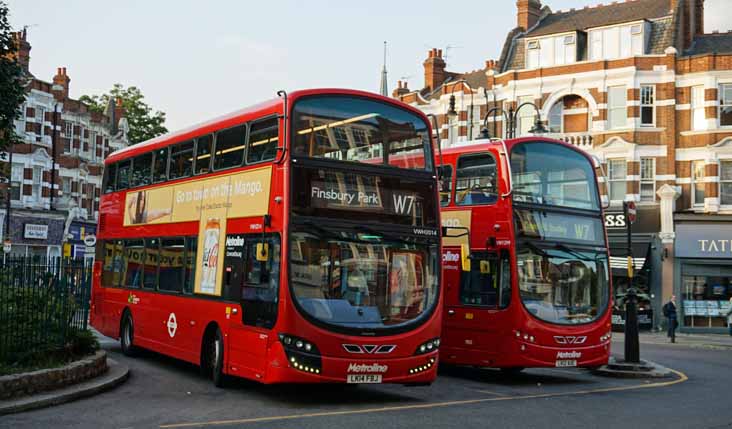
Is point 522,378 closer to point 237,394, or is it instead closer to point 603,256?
point 603,256

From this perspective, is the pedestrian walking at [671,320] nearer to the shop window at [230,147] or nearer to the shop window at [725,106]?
the shop window at [725,106]

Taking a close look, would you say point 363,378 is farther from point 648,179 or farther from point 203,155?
point 648,179

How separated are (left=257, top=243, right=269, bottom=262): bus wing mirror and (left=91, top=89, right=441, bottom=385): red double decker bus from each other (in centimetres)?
2

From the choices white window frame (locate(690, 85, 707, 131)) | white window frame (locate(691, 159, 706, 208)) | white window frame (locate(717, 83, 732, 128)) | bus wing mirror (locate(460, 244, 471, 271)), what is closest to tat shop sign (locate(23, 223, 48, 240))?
white window frame (locate(691, 159, 706, 208))

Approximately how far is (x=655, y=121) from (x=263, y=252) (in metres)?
30.7

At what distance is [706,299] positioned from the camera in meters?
38.5

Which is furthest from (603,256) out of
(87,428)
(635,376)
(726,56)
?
(726,56)

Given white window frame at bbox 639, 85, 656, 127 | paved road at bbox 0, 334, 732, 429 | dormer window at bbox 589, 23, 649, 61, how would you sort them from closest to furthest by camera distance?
paved road at bbox 0, 334, 732, 429 → white window frame at bbox 639, 85, 656, 127 → dormer window at bbox 589, 23, 649, 61

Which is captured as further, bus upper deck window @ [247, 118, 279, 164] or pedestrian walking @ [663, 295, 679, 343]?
pedestrian walking @ [663, 295, 679, 343]

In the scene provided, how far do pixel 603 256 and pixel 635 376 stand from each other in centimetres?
285

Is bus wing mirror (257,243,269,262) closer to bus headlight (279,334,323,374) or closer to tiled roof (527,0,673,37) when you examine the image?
bus headlight (279,334,323,374)

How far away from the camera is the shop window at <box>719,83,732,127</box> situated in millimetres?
39094

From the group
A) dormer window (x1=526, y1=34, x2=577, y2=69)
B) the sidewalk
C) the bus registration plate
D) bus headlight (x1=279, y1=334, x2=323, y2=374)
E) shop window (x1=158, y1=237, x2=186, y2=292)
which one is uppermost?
dormer window (x1=526, y1=34, x2=577, y2=69)

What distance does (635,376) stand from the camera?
732 inches
